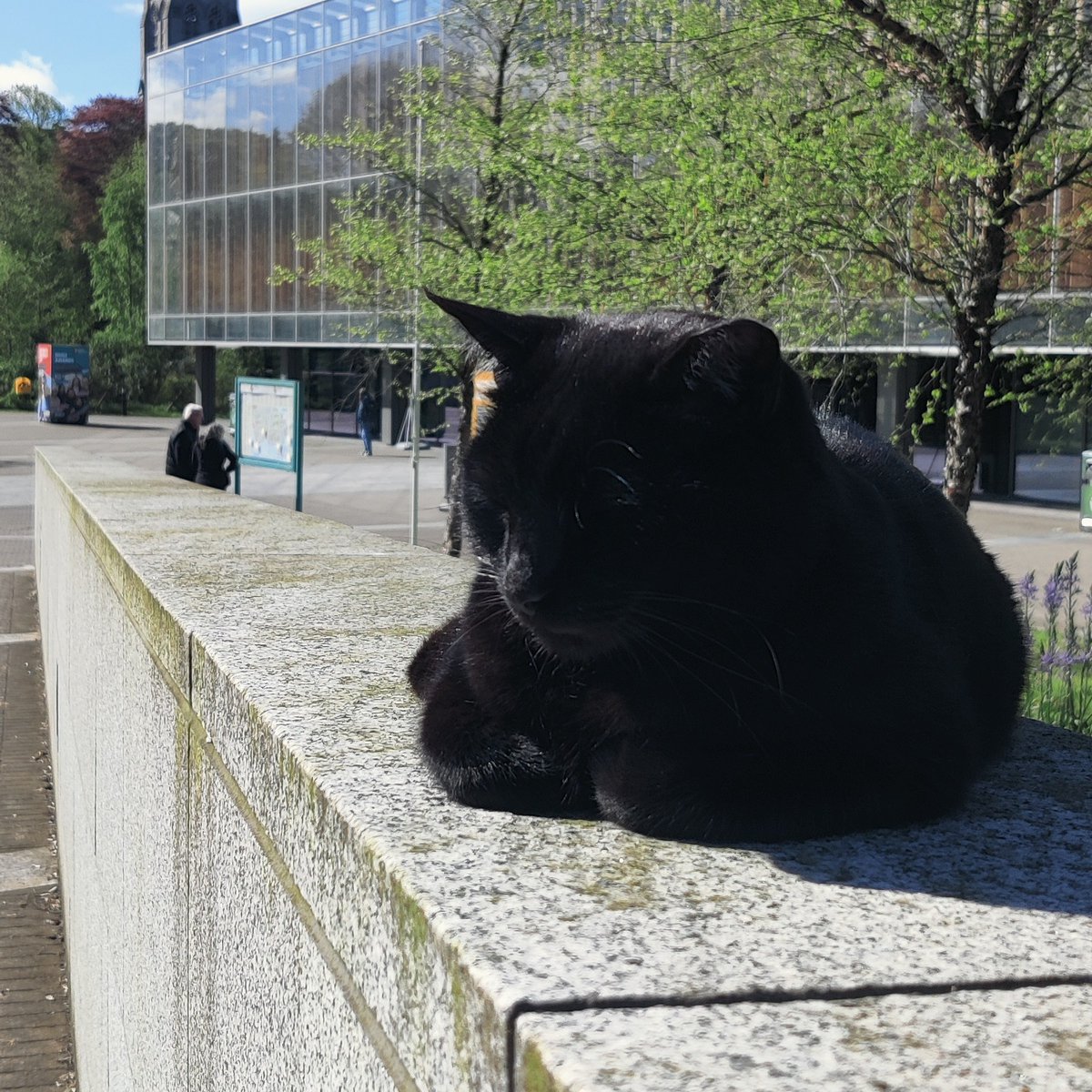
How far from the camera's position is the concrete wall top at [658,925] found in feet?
3.75

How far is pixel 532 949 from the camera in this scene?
1344 millimetres

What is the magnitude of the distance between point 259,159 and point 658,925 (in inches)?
1709

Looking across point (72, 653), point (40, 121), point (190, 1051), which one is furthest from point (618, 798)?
point (40, 121)

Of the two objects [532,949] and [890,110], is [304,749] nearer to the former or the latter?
[532,949]

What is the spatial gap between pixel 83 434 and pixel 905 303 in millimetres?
40946

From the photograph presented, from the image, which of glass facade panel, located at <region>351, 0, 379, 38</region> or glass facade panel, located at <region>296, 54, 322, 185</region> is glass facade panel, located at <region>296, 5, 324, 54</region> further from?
glass facade panel, located at <region>351, 0, 379, 38</region>

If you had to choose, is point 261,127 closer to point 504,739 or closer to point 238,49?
point 238,49

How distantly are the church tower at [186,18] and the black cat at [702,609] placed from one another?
301ft

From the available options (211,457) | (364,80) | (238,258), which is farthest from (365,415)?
(211,457)

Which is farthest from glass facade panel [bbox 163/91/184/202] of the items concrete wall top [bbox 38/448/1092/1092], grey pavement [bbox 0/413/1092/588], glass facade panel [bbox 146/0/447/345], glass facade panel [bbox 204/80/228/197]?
concrete wall top [bbox 38/448/1092/1092]

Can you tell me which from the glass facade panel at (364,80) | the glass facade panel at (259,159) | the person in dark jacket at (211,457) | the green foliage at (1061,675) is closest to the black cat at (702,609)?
the green foliage at (1061,675)

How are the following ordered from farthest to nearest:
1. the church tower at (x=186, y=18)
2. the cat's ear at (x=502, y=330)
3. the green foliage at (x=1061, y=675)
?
the church tower at (x=186, y=18)
the green foliage at (x=1061, y=675)
the cat's ear at (x=502, y=330)

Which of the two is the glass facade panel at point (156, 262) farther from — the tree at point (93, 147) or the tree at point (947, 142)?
the tree at point (947, 142)

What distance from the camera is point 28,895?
23.3ft
